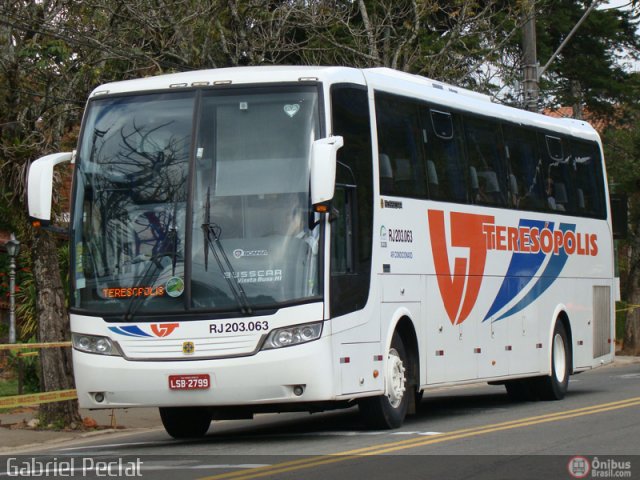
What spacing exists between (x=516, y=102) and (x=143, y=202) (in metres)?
15.3

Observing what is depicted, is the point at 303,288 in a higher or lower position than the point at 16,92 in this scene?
lower

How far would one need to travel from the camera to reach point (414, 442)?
41.0ft

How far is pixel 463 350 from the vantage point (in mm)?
16375

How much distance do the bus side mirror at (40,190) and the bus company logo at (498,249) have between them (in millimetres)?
4824

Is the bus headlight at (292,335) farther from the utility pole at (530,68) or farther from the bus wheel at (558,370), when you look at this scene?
the utility pole at (530,68)

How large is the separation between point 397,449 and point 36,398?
20.2ft

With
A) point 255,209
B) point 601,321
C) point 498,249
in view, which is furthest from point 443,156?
point 601,321

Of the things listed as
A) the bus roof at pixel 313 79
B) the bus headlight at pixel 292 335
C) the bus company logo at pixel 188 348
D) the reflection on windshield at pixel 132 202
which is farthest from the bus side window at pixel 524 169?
the bus company logo at pixel 188 348

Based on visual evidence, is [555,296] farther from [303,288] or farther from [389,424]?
[303,288]

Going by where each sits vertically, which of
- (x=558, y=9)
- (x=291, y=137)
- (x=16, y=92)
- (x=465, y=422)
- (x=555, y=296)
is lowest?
(x=465, y=422)

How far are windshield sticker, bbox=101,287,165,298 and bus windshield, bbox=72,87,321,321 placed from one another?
0.01 metres

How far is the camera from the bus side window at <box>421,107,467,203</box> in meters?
15.7

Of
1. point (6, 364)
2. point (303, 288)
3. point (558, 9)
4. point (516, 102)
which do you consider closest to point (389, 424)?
point (303, 288)

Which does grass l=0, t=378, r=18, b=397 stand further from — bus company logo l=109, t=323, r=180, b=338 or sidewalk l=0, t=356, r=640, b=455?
bus company logo l=109, t=323, r=180, b=338
